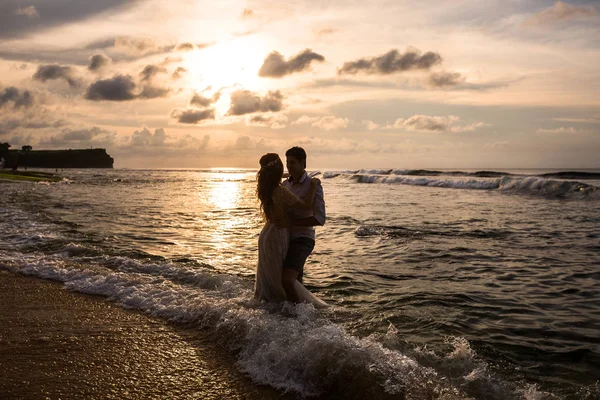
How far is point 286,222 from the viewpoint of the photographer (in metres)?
6.27

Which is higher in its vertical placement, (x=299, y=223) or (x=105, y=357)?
(x=299, y=223)

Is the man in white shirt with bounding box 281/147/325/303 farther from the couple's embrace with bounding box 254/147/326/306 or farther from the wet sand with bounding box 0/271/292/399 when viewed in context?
the wet sand with bounding box 0/271/292/399

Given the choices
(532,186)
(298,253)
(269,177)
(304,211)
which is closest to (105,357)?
(298,253)

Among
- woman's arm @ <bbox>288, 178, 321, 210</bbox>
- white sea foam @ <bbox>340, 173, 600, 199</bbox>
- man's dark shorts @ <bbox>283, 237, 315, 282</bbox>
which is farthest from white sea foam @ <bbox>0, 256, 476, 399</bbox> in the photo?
white sea foam @ <bbox>340, 173, 600, 199</bbox>

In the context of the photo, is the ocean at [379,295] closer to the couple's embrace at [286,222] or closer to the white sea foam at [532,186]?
the couple's embrace at [286,222]

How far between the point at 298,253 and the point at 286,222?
0.49 metres

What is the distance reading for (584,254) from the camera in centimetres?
1091

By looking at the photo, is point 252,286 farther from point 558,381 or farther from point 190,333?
point 558,381

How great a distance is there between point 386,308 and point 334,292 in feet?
4.07

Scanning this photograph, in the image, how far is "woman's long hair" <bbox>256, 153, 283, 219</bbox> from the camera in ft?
19.8

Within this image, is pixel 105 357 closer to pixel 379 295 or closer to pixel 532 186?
pixel 379 295

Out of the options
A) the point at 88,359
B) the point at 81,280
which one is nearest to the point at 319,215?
the point at 88,359

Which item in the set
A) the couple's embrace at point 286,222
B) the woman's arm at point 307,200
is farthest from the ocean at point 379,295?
the woman's arm at point 307,200

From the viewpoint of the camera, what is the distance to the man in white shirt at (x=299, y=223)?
6.24m
